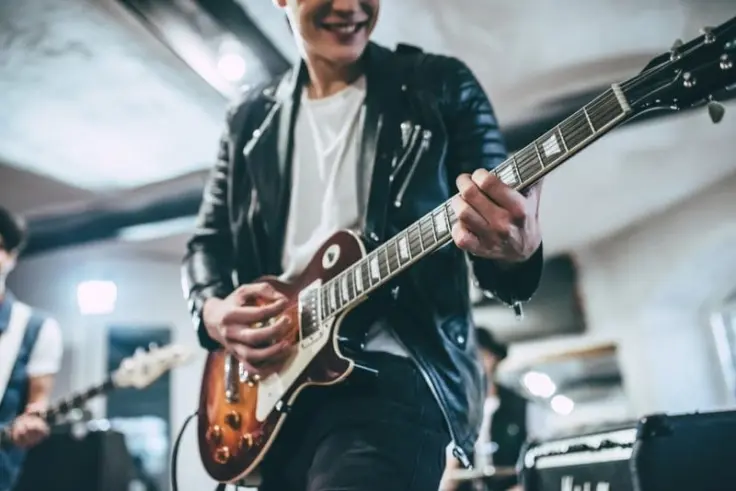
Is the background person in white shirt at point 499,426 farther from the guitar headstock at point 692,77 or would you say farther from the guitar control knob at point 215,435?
the guitar headstock at point 692,77

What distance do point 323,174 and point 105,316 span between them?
3.42 metres

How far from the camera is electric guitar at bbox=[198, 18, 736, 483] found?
0.75 metres

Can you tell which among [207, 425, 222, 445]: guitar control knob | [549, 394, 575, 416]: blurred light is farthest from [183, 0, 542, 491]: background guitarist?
[549, 394, 575, 416]: blurred light

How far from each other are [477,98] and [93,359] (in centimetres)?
356

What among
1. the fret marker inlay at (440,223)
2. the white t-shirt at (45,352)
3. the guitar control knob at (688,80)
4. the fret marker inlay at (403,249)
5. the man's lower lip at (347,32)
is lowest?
the fret marker inlay at (403,249)

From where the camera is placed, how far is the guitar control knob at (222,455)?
1.01m

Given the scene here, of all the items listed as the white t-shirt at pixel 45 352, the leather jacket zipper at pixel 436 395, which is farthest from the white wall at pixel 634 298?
the leather jacket zipper at pixel 436 395

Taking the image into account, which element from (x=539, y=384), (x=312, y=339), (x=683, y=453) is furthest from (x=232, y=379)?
(x=539, y=384)

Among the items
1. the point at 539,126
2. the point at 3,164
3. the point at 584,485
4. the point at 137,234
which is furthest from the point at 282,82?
the point at 3,164

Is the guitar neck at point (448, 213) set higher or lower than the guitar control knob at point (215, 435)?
higher

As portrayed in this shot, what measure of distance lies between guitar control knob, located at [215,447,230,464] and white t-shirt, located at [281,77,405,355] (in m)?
0.25

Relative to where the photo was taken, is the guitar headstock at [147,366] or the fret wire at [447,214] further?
the guitar headstock at [147,366]

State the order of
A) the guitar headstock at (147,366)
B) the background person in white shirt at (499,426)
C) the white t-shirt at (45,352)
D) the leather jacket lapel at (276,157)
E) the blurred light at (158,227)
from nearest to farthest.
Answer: the leather jacket lapel at (276,157) < the white t-shirt at (45,352) < the guitar headstock at (147,366) < the blurred light at (158,227) < the background person in white shirt at (499,426)

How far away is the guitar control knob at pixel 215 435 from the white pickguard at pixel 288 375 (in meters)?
0.10
